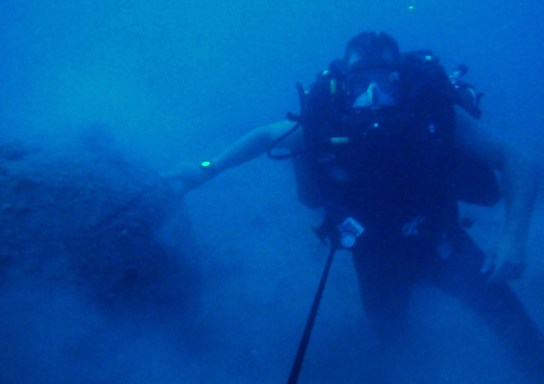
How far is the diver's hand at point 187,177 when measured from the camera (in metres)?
3.20

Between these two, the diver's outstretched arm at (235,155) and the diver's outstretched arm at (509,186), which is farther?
the diver's outstretched arm at (235,155)

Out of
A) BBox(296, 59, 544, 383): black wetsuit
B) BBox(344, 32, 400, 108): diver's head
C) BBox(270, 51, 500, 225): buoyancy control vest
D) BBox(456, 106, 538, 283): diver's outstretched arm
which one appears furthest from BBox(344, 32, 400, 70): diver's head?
BBox(456, 106, 538, 283): diver's outstretched arm

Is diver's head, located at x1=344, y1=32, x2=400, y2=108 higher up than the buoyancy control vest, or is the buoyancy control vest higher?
diver's head, located at x1=344, y1=32, x2=400, y2=108

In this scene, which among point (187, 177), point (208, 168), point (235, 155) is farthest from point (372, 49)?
point (187, 177)

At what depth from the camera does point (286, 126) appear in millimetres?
3252

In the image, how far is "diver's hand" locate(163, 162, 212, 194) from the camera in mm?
3196

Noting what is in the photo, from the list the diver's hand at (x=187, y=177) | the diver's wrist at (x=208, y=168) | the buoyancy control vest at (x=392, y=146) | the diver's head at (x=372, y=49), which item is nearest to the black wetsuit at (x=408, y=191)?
the buoyancy control vest at (x=392, y=146)

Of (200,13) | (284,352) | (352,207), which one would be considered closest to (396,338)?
(284,352)

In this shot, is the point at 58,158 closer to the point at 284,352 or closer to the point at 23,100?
the point at 284,352

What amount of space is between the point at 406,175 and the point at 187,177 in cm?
173

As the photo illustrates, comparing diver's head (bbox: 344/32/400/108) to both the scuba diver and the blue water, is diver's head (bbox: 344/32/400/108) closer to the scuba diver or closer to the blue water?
the scuba diver

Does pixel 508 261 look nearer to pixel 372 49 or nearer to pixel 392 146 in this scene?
pixel 392 146

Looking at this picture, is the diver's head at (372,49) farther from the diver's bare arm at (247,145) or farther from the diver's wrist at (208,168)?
the diver's wrist at (208,168)

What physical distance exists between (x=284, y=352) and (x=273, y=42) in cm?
4065
